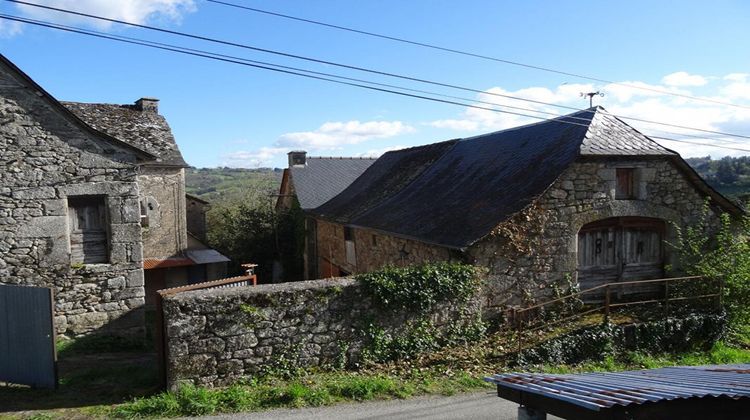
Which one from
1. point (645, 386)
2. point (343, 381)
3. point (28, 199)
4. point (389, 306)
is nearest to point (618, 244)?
point (389, 306)

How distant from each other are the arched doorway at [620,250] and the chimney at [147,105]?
14197 mm

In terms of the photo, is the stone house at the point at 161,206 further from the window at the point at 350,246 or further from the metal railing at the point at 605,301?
the metal railing at the point at 605,301

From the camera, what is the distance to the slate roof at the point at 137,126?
611 inches

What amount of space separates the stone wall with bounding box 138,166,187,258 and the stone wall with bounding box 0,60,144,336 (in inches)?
255

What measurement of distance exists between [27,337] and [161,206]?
9.96 meters

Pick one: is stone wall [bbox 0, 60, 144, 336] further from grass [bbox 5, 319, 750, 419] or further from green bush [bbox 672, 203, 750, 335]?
green bush [bbox 672, 203, 750, 335]

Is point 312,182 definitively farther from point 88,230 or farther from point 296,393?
point 296,393

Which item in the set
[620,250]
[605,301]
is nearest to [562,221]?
[605,301]

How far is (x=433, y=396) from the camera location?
315 inches

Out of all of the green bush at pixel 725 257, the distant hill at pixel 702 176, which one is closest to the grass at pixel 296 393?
the green bush at pixel 725 257

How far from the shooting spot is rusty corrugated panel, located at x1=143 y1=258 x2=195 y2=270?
668 inches

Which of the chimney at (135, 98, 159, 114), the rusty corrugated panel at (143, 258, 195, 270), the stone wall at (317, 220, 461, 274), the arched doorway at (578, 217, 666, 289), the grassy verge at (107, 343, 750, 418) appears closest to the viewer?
the grassy verge at (107, 343, 750, 418)

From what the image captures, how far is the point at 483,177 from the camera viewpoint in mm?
14320

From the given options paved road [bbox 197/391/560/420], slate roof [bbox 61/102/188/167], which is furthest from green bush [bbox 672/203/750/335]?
slate roof [bbox 61/102/188/167]
